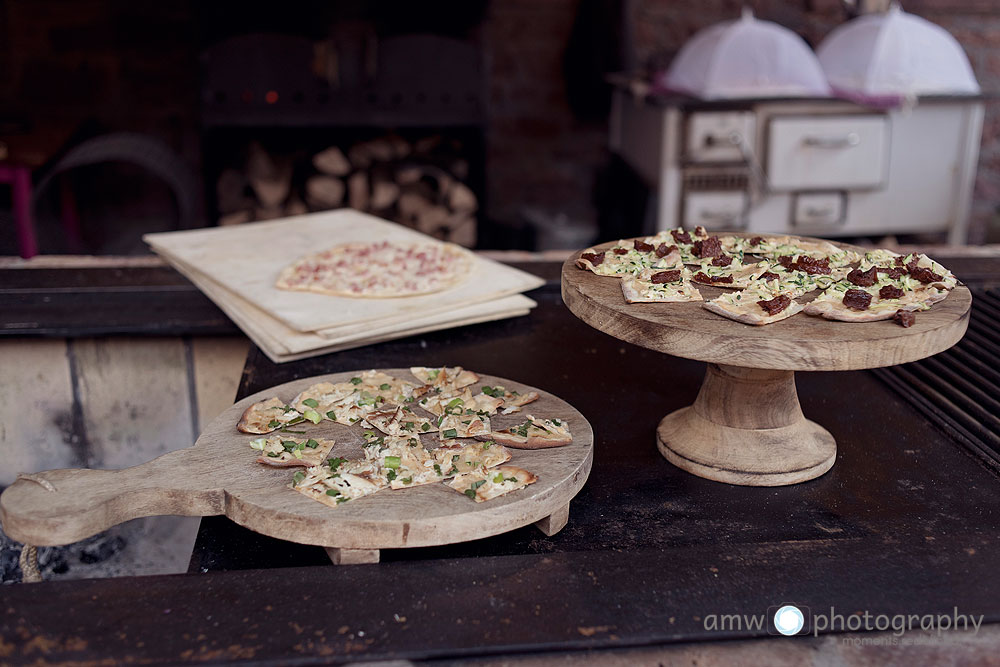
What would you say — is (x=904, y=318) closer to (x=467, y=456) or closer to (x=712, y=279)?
(x=712, y=279)

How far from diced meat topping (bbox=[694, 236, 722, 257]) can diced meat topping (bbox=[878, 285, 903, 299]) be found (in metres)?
0.29

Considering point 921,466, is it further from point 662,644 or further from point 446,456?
point 446,456

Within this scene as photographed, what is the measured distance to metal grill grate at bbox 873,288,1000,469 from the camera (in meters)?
1.38

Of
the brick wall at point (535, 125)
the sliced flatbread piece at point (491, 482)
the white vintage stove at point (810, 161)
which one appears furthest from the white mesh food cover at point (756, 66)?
the sliced flatbread piece at point (491, 482)

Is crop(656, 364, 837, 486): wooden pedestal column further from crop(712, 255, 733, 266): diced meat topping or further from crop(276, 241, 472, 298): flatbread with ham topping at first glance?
crop(276, 241, 472, 298): flatbread with ham topping

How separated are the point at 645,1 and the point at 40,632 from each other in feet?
13.6

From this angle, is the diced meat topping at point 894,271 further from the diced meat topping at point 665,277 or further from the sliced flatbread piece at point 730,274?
the diced meat topping at point 665,277

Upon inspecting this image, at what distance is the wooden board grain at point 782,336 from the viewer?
3.46 ft

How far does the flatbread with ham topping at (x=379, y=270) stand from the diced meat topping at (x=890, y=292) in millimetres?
867

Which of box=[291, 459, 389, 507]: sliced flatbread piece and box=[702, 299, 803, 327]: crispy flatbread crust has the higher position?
box=[702, 299, 803, 327]: crispy flatbread crust

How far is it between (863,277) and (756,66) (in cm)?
259

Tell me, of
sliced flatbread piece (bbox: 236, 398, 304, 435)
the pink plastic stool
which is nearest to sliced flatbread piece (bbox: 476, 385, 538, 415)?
sliced flatbread piece (bbox: 236, 398, 304, 435)

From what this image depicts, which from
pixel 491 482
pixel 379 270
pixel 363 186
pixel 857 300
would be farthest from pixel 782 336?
pixel 363 186

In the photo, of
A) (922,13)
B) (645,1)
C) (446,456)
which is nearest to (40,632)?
(446,456)
